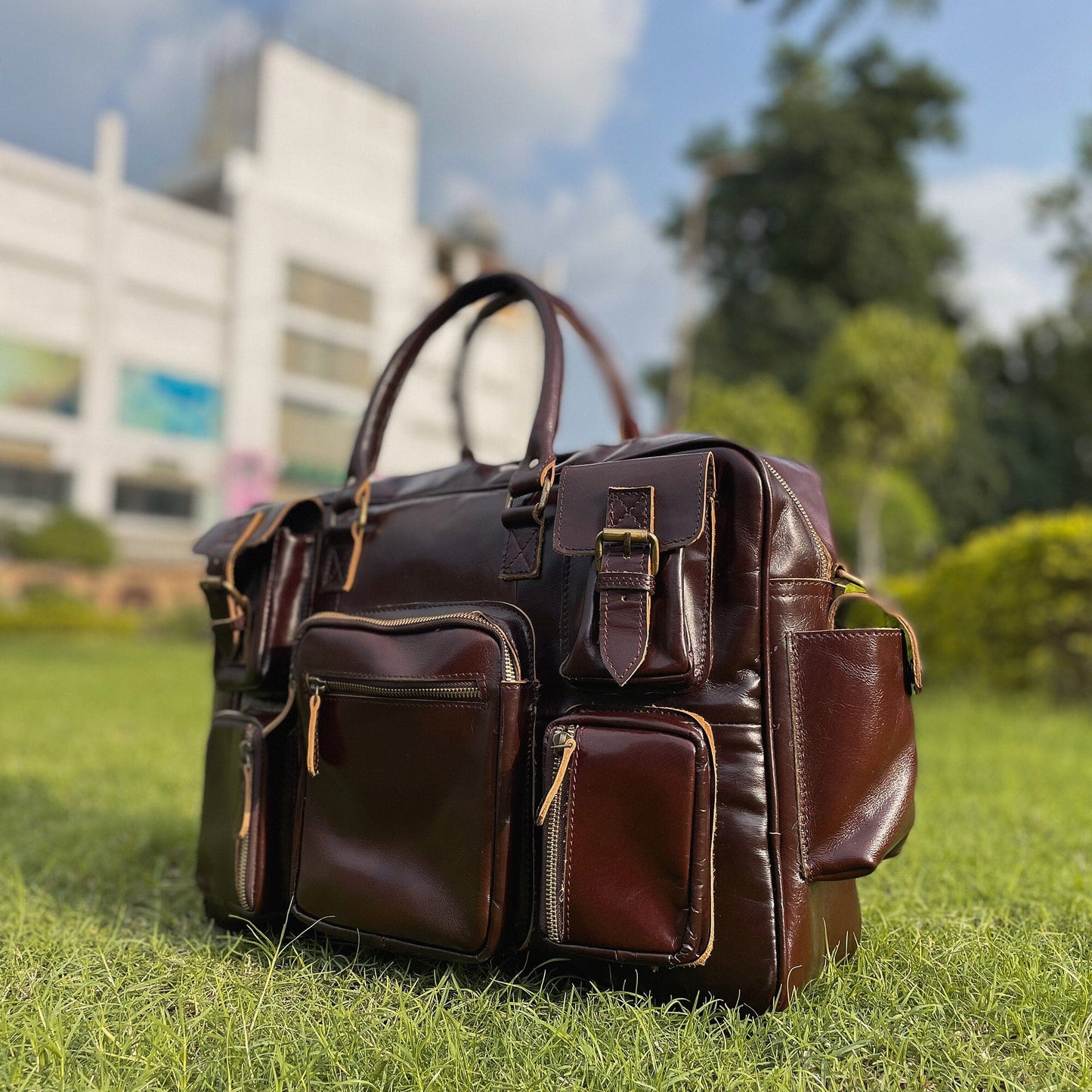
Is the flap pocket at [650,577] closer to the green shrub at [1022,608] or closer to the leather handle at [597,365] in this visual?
the leather handle at [597,365]

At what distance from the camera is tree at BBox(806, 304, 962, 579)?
20.5 meters

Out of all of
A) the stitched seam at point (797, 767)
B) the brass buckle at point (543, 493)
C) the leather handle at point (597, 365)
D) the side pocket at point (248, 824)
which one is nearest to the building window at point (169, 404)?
the leather handle at point (597, 365)

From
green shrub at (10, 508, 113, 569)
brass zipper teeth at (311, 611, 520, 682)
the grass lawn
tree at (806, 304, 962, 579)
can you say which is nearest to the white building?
green shrub at (10, 508, 113, 569)

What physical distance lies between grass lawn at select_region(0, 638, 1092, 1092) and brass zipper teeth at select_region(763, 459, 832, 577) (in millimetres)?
636

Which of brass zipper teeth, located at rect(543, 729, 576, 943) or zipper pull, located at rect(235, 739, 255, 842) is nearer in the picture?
brass zipper teeth, located at rect(543, 729, 576, 943)

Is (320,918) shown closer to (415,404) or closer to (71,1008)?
(71,1008)

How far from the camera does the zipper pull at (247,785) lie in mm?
1828

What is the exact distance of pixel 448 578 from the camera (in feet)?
5.85

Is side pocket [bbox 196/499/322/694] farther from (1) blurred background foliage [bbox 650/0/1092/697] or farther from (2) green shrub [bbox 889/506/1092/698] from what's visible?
(1) blurred background foliage [bbox 650/0/1092/697]

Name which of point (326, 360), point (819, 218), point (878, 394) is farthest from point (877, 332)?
point (326, 360)

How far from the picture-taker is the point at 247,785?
1.85 meters

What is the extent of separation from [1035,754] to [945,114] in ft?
106

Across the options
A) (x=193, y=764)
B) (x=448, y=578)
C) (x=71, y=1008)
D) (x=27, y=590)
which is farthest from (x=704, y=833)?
(x=27, y=590)

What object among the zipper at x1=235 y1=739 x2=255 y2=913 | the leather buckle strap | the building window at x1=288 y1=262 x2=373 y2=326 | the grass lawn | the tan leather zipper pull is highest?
the building window at x1=288 y1=262 x2=373 y2=326
